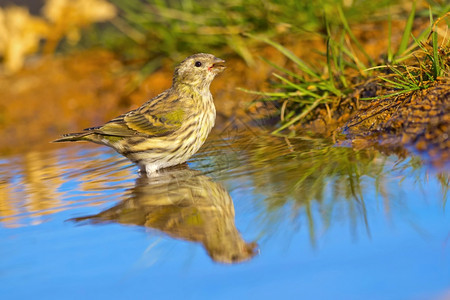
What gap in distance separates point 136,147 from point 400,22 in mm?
3081

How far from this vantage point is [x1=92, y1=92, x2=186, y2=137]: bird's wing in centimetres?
441

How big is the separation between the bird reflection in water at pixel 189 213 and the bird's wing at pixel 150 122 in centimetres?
69

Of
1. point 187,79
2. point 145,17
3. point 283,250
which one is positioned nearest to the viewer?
point 283,250

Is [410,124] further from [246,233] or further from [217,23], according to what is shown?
[217,23]

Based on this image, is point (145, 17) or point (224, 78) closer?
point (224, 78)

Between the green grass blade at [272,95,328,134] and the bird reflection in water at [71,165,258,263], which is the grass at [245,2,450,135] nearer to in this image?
the green grass blade at [272,95,328,134]

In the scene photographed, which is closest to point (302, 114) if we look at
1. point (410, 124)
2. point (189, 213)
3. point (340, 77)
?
point (340, 77)

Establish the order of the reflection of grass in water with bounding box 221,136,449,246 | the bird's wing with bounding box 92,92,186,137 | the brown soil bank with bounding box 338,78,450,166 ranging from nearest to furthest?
the reflection of grass in water with bounding box 221,136,449,246 < the brown soil bank with bounding box 338,78,450,166 < the bird's wing with bounding box 92,92,186,137

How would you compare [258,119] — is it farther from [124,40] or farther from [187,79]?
[124,40]

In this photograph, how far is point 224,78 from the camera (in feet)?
20.9

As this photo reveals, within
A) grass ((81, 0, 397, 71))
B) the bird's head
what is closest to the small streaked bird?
the bird's head

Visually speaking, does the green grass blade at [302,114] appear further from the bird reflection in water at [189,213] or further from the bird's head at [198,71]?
the bird reflection in water at [189,213]

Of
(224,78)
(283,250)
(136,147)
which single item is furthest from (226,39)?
(283,250)

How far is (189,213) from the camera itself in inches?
111
